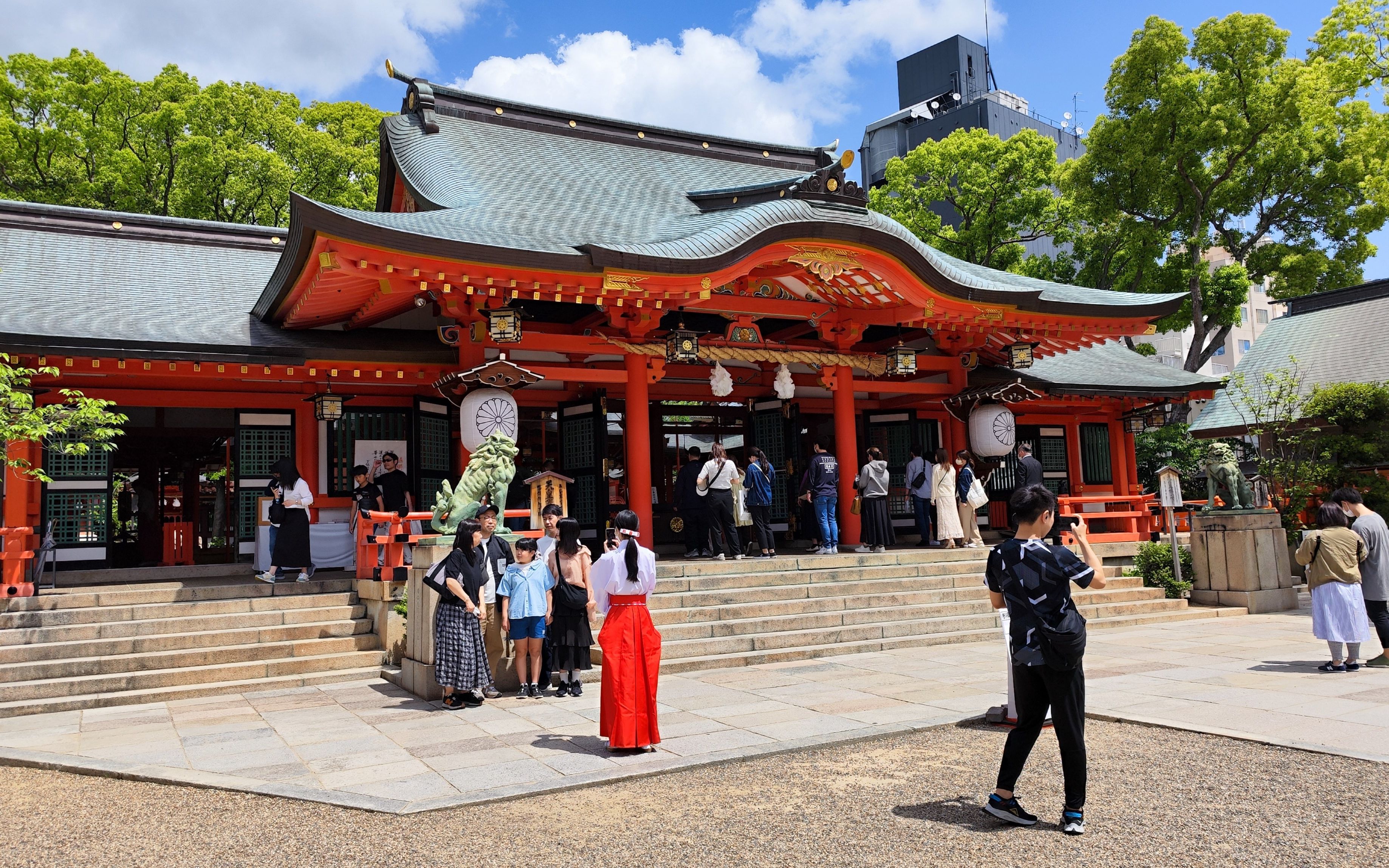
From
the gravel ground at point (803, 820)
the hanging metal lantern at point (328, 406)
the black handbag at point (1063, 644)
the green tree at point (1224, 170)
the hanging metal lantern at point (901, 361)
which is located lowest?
the gravel ground at point (803, 820)

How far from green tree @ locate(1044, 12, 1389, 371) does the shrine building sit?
21.4 ft

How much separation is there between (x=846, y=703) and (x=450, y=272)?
20.5 ft

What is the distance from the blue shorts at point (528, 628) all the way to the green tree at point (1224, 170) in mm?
19946

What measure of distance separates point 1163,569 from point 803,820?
1044 centimetres

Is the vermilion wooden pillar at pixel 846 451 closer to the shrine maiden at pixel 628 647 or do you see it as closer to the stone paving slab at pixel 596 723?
the stone paving slab at pixel 596 723

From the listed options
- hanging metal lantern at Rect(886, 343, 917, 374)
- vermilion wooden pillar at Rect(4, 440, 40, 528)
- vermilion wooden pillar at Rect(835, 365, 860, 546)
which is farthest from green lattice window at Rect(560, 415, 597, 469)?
vermilion wooden pillar at Rect(4, 440, 40, 528)

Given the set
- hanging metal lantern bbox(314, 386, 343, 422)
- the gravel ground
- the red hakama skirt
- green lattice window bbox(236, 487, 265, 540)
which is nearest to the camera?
the gravel ground

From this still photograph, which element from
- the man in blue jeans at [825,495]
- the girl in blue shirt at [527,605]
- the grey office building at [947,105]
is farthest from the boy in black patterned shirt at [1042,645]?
the grey office building at [947,105]

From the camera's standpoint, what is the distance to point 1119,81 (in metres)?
22.8

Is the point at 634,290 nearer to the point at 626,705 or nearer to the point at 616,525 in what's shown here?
→ the point at 616,525

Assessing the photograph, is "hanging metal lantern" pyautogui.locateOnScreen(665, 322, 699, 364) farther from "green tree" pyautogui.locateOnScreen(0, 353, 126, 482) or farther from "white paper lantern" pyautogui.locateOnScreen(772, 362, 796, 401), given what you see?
"green tree" pyautogui.locateOnScreen(0, 353, 126, 482)

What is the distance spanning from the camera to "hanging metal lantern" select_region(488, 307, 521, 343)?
11328mm

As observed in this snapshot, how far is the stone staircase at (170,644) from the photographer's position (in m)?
8.48

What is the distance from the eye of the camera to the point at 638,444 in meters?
12.5
